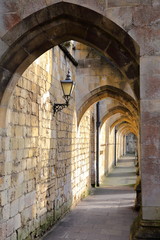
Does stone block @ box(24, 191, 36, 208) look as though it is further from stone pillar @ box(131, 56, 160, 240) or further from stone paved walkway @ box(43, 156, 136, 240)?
stone pillar @ box(131, 56, 160, 240)

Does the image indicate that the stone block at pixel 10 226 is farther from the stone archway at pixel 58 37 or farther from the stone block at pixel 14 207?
the stone archway at pixel 58 37

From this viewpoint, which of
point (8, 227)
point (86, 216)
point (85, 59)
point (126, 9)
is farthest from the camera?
point (85, 59)

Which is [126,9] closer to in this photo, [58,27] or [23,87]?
[58,27]

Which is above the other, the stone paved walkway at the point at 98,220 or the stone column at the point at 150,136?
the stone column at the point at 150,136

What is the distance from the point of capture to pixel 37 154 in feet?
18.5

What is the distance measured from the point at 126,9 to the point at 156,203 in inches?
80.9

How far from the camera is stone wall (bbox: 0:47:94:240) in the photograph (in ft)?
14.8

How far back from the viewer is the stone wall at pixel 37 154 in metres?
4.50

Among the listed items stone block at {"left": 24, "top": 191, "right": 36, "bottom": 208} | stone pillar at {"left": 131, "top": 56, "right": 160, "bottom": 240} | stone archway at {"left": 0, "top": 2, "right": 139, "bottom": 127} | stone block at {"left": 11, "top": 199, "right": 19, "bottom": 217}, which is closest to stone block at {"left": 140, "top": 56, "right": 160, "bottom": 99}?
stone pillar at {"left": 131, "top": 56, "right": 160, "bottom": 240}

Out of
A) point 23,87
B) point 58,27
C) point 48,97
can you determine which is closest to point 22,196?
point 23,87

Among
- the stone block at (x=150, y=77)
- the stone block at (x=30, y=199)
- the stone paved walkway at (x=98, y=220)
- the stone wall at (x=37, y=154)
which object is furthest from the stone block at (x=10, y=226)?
the stone block at (x=150, y=77)

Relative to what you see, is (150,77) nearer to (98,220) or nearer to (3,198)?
(3,198)

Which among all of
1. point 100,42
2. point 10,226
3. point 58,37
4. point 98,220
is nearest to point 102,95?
point 98,220

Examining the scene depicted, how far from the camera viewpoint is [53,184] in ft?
22.0
